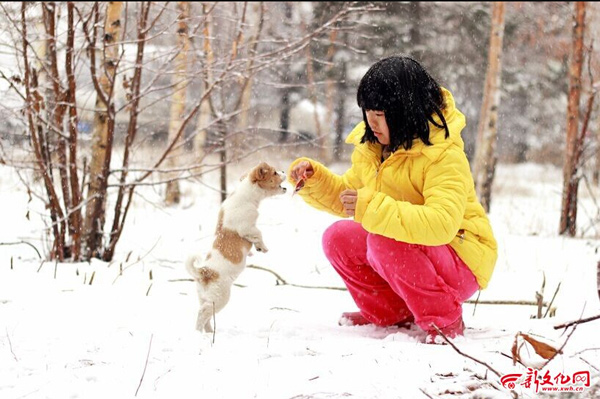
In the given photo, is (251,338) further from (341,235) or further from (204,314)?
(341,235)

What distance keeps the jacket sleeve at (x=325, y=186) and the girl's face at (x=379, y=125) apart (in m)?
0.38

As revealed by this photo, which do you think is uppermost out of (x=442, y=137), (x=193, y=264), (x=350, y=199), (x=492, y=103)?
(x=442, y=137)

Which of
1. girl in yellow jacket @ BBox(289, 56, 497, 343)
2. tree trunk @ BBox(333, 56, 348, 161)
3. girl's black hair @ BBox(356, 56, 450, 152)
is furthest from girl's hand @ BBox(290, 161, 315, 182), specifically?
tree trunk @ BBox(333, 56, 348, 161)

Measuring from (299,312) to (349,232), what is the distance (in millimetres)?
646

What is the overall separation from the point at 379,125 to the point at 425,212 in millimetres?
511

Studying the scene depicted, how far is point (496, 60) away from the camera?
1086cm

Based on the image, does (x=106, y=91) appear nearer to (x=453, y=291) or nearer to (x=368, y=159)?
(x=368, y=159)

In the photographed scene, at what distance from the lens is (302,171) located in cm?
322

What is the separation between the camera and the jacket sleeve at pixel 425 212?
2.78m

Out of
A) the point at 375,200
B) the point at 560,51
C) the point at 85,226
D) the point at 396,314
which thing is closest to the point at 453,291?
the point at 396,314

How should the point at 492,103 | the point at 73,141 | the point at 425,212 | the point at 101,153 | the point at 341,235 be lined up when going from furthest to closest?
1. the point at 492,103
2. the point at 101,153
3. the point at 73,141
4. the point at 341,235
5. the point at 425,212

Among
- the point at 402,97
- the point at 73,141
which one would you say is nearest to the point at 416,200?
the point at 402,97

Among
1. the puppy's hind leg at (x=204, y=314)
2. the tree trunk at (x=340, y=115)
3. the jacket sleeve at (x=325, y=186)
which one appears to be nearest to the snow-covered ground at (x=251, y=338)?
the puppy's hind leg at (x=204, y=314)

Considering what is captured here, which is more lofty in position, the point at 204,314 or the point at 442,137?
the point at 442,137
